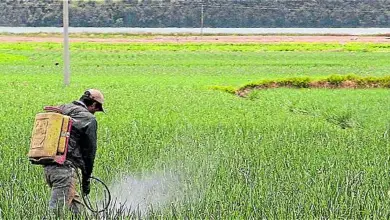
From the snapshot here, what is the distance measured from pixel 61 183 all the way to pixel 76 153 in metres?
0.27

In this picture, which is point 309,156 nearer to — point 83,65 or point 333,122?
point 333,122

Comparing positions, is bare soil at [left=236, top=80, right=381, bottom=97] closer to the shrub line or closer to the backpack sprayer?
the shrub line

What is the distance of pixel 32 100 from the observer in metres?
17.3

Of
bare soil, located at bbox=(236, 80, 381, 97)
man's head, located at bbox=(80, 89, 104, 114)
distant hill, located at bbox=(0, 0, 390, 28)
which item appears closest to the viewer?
man's head, located at bbox=(80, 89, 104, 114)

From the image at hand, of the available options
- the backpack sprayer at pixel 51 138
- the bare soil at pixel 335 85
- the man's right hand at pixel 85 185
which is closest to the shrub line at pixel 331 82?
the bare soil at pixel 335 85

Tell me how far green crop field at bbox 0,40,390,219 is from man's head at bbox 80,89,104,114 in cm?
88

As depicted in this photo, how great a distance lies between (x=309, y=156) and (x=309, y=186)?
6.80 feet

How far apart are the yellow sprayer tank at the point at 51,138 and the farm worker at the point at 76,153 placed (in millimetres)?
202

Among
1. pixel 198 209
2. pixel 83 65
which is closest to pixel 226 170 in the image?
pixel 198 209

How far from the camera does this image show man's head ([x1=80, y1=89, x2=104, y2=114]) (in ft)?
23.2

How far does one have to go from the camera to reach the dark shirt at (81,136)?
22.7 feet

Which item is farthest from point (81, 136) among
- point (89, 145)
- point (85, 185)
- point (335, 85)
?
point (335, 85)

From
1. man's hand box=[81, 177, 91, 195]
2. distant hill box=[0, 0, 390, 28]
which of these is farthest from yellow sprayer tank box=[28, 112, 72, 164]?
distant hill box=[0, 0, 390, 28]

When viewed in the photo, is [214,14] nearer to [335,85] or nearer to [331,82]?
[331,82]
